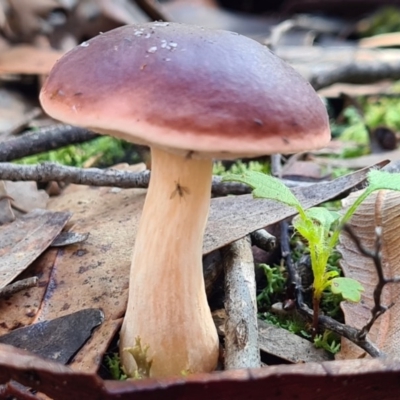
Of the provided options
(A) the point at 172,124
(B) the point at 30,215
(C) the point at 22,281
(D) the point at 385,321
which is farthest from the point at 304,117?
(B) the point at 30,215

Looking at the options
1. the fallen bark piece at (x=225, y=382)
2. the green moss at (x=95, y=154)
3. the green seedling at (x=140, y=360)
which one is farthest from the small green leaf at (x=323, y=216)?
the green moss at (x=95, y=154)

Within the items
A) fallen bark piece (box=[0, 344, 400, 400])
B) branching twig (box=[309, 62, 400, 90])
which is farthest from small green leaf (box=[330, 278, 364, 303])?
branching twig (box=[309, 62, 400, 90])

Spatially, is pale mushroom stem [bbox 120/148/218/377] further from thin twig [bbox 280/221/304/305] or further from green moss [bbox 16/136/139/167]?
→ green moss [bbox 16/136/139/167]

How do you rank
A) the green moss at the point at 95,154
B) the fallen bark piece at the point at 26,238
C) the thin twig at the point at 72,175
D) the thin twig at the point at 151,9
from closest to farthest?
the fallen bark piece at the point at 26,238, the thin twig at the point at 72,175, the green moss at the point at 95,154, the thin twig at the point at 151,9

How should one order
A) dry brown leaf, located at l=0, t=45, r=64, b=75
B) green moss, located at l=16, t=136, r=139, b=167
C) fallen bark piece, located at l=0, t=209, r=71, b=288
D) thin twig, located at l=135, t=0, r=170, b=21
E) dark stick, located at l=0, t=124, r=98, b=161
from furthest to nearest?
1. thin twig, located at l=135, t=0, r=170, b=21
2. dry brown leaf, located at l=0, t=45, r=64, b=75
3. green moss, located at l=16, t=136, r=139, b=167
4. dark stick, located at l=0, t=124, r=98, b=161
5. fallen bark piece, located at l=0, t=209, r=71, b=288

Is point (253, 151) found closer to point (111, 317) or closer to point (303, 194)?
point (111, 317)

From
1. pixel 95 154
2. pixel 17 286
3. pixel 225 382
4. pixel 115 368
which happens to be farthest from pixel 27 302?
pixel 95 154

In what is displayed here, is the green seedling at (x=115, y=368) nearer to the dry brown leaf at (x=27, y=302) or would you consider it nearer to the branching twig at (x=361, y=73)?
the dry brown leaf at (x=27, y=302)

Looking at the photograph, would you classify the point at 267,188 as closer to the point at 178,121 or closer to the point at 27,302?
the point at 178,121
